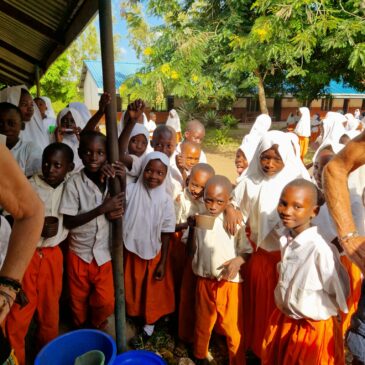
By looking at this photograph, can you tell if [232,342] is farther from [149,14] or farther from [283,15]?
[149,14]

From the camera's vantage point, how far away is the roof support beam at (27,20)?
3.71 meters

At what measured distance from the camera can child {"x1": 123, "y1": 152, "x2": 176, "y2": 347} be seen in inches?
99.2

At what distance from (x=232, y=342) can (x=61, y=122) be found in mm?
2786

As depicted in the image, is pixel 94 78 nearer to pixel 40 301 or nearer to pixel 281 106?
pixel 281 106

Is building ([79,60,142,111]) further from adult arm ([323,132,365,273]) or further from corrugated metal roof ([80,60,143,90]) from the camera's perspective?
adult arm ([323,132,365,273])

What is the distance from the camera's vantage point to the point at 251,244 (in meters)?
2.49

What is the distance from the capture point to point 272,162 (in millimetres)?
2430

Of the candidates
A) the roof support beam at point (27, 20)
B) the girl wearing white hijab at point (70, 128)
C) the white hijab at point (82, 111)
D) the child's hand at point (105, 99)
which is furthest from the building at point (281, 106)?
the child's hand at point (105, 99)

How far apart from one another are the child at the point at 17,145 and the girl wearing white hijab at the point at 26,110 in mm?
471

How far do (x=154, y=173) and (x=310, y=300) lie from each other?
4.45 ft

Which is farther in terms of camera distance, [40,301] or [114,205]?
[40,301]

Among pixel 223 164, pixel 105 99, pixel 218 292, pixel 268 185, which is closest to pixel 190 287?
pixel 218 292

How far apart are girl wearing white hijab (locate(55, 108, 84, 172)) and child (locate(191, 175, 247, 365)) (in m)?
1.78

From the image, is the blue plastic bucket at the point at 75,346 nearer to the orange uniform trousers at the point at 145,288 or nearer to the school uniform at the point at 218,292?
the orange uniform trousers at the point at 145,288
